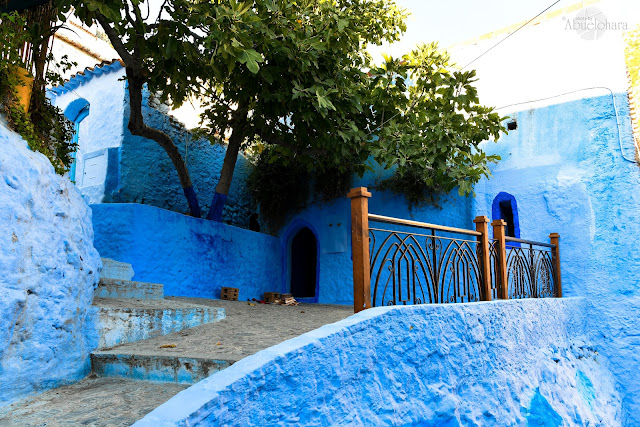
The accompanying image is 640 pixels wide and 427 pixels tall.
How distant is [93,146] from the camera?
912 centimetres

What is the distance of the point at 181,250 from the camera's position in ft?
24.6

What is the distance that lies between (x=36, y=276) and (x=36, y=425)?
38.4 inches

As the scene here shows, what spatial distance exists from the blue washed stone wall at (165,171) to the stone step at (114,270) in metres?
3.43

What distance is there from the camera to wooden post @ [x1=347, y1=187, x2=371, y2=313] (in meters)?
3.67

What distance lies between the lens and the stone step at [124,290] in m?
4.41

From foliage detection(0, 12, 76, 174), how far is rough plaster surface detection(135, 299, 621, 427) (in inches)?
108

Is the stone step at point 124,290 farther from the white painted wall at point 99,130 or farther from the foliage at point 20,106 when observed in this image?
the white painted wall at point 99,130

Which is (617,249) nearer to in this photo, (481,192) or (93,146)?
(481,192)

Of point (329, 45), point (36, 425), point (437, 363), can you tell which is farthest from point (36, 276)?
point (329, 45)

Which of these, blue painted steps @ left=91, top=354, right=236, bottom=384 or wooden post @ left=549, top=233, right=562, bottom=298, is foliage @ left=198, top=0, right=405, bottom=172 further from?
wooden post @ left=549, top=233, right=562, bottom=298

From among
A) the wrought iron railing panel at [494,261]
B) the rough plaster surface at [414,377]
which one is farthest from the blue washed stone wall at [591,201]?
the wrought iron railing panel at [494,261]

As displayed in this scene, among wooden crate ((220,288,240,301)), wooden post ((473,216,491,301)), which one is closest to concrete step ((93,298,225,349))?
wooden post ((473,216,491,301))

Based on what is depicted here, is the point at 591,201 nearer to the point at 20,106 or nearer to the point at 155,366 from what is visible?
the point at 155,366

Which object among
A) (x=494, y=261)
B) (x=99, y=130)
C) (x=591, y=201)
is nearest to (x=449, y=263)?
(x=494, y=261)
